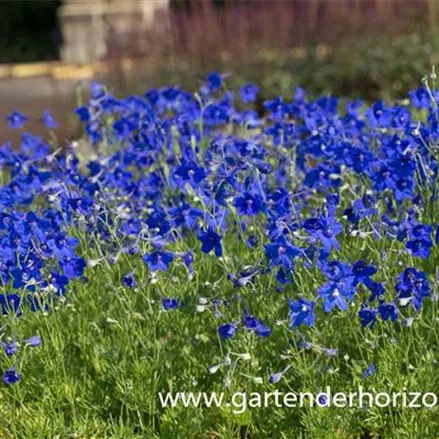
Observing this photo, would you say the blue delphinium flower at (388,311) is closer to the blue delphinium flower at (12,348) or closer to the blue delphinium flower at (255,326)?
the blue delphinium flower at (255,326)

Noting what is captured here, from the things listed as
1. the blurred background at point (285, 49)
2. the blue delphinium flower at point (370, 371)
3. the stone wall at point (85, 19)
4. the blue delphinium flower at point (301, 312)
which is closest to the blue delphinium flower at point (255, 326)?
the blue delphinium flower at point (301, 312)

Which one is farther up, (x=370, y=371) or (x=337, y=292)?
(x=337, y=292)

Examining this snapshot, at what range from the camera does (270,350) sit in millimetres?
3445

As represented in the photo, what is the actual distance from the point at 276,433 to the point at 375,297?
537 millimetres

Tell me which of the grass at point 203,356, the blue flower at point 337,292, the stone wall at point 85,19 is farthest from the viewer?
the stone wall at point 85,19

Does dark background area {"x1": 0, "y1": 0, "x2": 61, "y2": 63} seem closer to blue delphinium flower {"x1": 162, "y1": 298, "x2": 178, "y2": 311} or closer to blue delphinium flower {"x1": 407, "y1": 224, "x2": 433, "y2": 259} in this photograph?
blue delphinium flower {"x1": 162, "y1": 298, "x2": 178, "y2": 311}

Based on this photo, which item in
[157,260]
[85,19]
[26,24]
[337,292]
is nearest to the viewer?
[337,292]

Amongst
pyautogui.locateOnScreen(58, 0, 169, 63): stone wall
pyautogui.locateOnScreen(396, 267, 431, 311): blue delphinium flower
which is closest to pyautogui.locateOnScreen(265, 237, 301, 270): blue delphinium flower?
pyautogui.locateOnScreen(396, 267, 431, 311): blue delphinium flower

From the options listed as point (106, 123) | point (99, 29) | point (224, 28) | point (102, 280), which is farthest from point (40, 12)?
point (102, 280)

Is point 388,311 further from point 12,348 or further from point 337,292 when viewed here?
point 12,348

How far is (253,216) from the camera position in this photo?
3.82m

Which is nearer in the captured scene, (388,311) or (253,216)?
(388,311)

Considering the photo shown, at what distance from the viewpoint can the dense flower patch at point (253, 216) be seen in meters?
3.17

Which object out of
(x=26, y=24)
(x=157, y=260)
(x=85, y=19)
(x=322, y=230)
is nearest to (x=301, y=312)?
(x=322, y=230)
